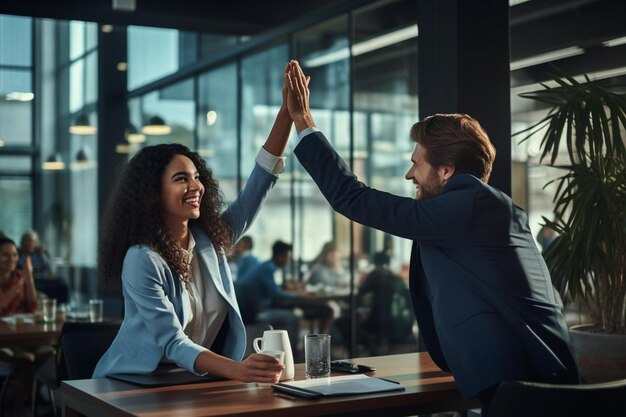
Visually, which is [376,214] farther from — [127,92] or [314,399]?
[127,92]

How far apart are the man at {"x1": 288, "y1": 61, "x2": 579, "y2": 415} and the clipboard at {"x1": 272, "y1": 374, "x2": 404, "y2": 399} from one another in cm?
21

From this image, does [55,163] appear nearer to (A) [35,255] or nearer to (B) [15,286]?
(A) [35,255]

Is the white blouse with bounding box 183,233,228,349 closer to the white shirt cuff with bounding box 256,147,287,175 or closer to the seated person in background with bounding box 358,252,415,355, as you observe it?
the white shirt cuff with bounding box 256,147,287,175

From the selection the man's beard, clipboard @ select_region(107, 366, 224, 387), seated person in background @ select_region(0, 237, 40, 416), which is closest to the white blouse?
clipboard @ select_region(107, 366, 224, 387)

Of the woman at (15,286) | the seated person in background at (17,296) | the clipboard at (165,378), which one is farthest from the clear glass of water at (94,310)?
the clipboard at (165,378)

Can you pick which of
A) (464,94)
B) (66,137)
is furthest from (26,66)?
(464,94)

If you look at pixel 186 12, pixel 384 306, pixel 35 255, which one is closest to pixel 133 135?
pixel 35 255

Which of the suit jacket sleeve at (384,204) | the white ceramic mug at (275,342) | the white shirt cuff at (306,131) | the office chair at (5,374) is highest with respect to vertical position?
the white shirt cuff at (306,131)

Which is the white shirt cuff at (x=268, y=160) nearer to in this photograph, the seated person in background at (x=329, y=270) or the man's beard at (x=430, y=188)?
the man's beard at (x=430, y=188)

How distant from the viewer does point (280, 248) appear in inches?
320

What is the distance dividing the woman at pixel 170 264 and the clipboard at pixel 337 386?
25cm

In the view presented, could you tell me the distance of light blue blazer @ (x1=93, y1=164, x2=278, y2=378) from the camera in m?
2.70

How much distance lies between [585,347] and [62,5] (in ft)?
16.7

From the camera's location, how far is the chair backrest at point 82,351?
3.28 metres
